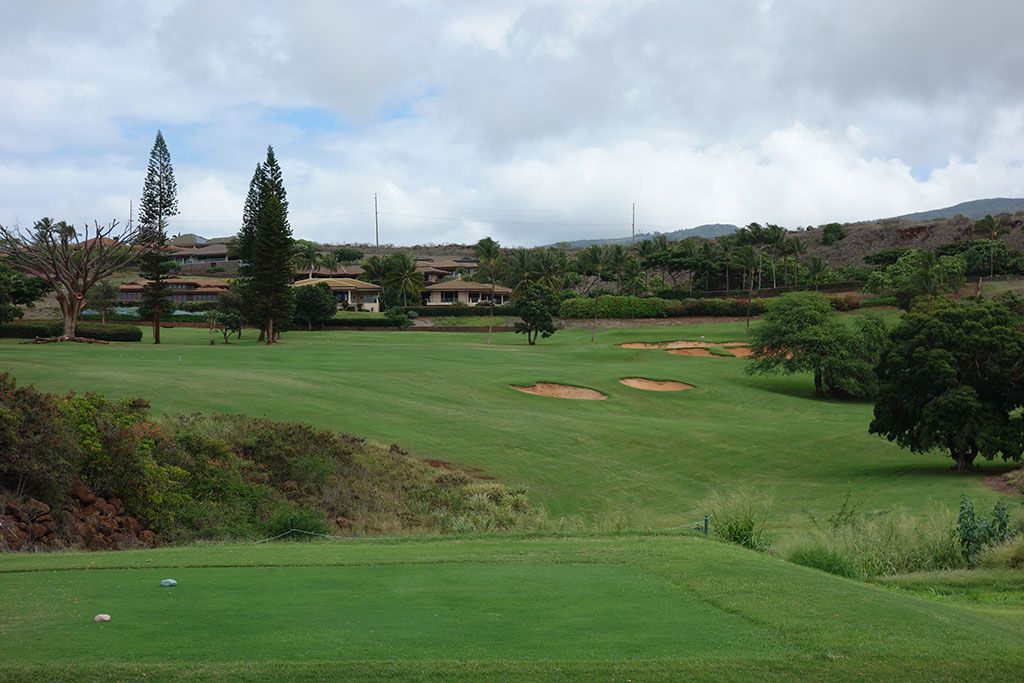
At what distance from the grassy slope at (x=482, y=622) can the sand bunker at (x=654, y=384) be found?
3540 cm

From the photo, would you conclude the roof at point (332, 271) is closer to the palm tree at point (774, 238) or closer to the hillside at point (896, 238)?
the palm tree at point (774, 238)

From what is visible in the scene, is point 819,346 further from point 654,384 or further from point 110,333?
point 110,333

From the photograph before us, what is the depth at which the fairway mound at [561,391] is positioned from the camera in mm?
42812

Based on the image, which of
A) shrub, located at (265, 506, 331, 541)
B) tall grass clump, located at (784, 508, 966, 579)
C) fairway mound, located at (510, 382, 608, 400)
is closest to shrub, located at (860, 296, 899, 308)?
→ fairway mound, located at (510, 382, 608, 400)

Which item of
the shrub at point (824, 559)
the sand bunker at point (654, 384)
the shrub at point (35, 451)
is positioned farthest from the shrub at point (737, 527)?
the sand bunker at point (654, 384)

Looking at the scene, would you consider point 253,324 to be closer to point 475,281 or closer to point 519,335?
point 519,335

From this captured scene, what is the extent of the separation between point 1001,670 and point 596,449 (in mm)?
23768

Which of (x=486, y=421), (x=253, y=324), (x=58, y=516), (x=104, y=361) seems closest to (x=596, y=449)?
(x=486, y=421)

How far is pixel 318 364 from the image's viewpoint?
45.6 m

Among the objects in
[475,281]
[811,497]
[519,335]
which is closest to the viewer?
[811,497]

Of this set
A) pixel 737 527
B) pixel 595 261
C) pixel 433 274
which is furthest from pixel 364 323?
pixel 737 527

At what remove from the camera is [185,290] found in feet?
377

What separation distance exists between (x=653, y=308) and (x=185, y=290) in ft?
186

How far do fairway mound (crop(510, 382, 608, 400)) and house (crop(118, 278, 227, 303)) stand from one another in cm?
7613
